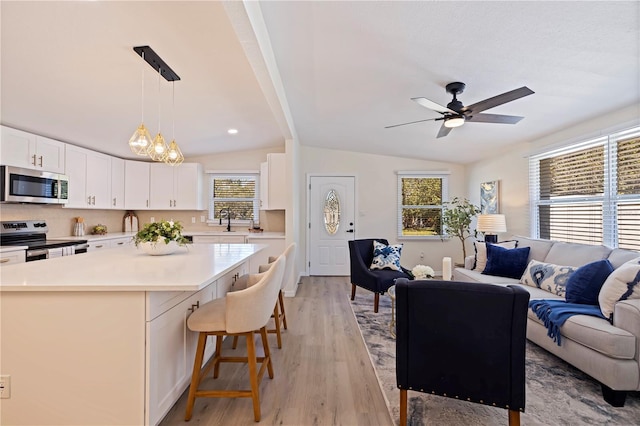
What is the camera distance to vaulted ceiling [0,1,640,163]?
201 cm

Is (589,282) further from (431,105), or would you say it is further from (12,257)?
(12,257)

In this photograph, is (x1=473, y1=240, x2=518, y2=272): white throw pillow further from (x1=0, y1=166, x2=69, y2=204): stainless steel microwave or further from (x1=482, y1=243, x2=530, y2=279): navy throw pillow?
(x1=0, y1=166, x2=69, y2=204): stainless steel microwave

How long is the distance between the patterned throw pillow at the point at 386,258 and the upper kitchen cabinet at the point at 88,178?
4205 mm

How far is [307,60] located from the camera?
280 cm

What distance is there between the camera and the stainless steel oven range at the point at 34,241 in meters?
3.38

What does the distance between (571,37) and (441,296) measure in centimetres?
202

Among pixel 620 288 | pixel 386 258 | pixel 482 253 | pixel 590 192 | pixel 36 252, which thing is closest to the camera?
pixel 620 288

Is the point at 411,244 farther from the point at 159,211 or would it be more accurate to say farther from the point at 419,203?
the point at 159,211

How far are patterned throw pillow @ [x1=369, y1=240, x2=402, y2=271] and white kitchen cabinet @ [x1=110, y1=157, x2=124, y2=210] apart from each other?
4.24 meters

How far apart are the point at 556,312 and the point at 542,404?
729mm

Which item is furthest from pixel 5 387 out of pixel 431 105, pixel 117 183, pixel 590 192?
pixel 590 192

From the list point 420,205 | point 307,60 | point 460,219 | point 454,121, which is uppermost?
point 307,60

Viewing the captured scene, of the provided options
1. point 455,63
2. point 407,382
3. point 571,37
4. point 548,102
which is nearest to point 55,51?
point 455,63

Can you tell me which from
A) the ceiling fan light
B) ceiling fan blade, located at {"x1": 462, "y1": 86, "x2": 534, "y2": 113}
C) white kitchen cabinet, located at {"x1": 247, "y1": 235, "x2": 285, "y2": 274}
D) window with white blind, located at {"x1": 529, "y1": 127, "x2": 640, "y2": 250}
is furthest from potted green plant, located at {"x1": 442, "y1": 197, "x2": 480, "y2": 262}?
white kitchen cabinet, located at {"x1": 247, "y1": 235, "x2": 285, "y2": 274}
